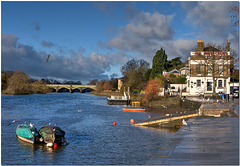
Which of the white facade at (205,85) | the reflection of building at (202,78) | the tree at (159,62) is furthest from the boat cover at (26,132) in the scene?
the tree at (159,62)

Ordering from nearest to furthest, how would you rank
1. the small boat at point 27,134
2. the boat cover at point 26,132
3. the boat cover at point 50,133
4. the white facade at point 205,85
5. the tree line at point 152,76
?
the boat cover at point 50,133, the small boat at point 27,134, the boat cover at point 26,132, the white facade at point 205,85, the tree line at point 152,76

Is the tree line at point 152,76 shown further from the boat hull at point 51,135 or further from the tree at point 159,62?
the boat hull at point 51,135

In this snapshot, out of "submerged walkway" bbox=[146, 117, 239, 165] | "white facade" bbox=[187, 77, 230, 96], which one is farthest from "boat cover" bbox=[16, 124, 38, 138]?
"white facade" bbox=[187, 77, 230, 96]

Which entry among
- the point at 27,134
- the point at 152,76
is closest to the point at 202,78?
the point at 152,76

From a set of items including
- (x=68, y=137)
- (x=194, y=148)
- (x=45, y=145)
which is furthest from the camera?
(x=68, y=137)

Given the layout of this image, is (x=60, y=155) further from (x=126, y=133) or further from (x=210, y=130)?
(x=210, y=130)

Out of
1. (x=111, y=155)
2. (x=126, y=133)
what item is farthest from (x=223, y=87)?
(x=111, y=155)

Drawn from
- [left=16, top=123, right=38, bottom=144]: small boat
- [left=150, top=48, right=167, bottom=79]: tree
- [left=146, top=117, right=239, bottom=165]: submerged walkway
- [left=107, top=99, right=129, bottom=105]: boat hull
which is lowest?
[left=16, top=123, right=38, bottom=144]: small boat

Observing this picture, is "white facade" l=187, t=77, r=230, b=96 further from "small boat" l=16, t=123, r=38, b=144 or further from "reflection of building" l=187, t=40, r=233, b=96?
"small boat" l=16, t=123, r=38, b=144

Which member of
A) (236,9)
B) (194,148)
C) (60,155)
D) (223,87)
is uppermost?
(236,9)

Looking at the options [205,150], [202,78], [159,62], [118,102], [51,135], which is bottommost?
[51,135]

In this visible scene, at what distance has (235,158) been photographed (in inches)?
448

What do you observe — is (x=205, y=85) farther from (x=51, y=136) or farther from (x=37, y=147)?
(x=37, y=147)

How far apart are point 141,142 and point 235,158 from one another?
1121cm
